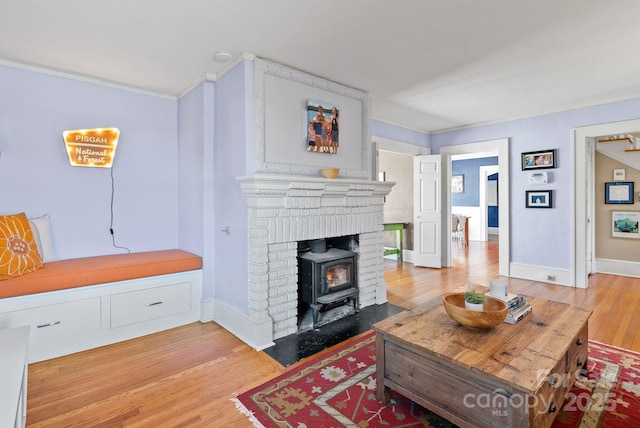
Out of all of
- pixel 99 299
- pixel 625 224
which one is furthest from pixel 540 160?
pixel 99 299

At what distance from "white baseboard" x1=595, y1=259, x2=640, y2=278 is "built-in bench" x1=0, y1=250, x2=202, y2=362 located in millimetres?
6104

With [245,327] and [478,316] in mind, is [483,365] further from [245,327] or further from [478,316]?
[245,327]

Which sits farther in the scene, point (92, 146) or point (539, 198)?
point (539, 198)

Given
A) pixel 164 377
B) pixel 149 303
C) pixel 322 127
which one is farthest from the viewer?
pixel 322 127

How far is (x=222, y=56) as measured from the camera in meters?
2.79

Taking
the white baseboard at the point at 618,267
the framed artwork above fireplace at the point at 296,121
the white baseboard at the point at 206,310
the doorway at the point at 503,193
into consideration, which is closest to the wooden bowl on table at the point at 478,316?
the framed artwork above fireplace at the point at 296,121

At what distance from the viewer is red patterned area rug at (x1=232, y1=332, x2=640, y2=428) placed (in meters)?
1.77

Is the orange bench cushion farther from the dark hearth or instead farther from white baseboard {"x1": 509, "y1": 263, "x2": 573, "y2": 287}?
white baseboard {"x1": 509, "y1": 263, "x2": 573, "y2": 287}

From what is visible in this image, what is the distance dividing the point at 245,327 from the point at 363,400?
4.12 ft

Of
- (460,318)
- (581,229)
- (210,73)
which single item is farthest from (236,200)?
(581,229)

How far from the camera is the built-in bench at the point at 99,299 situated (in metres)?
2.46

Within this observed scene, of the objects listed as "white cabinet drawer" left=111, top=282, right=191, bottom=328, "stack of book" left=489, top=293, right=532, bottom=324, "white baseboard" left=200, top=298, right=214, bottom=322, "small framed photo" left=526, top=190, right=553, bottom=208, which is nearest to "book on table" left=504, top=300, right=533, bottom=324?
"stack of book" left=489, top=293, right=532, bottom=324

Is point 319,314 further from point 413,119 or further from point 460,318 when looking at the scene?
point 413,119

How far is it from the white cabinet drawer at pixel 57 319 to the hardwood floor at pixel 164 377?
185 mm
